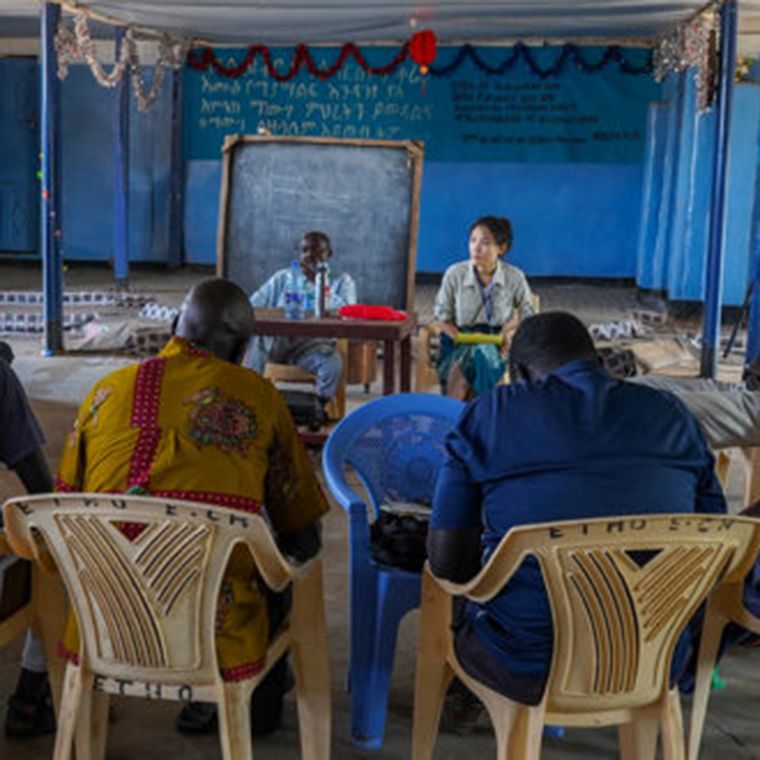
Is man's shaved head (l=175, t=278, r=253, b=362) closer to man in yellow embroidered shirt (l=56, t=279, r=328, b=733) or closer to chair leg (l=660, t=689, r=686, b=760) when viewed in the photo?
man in yellow embroidered shirt (l=56, t=279, r=328, b=733)

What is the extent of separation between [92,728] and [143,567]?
1.63 ft

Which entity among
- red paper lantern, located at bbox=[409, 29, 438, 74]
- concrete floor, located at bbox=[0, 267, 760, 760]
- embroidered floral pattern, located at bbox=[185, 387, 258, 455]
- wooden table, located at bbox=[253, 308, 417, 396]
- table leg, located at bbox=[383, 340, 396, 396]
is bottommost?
concrete floor, located at bbox=[0, 267, 760, 760]

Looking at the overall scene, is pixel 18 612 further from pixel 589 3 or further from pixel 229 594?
pixel 589 3

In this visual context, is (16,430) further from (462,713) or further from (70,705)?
(462,713)

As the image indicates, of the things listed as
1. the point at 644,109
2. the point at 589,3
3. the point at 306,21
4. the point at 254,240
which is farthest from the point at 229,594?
the point at 644,109

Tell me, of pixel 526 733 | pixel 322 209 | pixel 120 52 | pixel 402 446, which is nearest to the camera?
pixel 526 733

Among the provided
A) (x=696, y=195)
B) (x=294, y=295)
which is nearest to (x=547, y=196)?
(x=696, y=195)

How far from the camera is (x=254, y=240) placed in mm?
6395

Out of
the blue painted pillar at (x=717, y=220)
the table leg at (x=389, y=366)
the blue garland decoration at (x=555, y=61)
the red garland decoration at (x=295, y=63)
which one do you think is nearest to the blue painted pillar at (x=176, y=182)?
the red garland decoration at (x=295, y=63)

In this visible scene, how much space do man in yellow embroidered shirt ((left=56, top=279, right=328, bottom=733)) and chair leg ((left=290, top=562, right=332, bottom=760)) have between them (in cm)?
5

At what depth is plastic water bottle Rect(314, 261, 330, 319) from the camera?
516 centimetres

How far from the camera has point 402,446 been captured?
304 cm

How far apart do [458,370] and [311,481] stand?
3003 mm

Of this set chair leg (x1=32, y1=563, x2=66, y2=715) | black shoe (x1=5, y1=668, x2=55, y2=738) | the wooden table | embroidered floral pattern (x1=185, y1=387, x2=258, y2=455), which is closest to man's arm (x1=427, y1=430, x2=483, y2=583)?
embroidered floral pattern (x1=185, y1=387, x2=258, y2=455)
